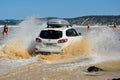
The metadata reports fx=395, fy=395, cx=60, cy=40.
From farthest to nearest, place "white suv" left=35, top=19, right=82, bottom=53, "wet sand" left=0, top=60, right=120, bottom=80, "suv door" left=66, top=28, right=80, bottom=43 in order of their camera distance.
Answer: "suv door" left=66, top=28, right=80, bottom=43
"white suv" left=35, top=19, right=82, bottom=53
"wet sand" left=0, top=60, right=120, bottom=80

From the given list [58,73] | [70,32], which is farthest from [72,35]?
[58,73]

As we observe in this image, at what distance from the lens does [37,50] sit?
65.1 feet

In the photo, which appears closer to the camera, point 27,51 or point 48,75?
point 48,75

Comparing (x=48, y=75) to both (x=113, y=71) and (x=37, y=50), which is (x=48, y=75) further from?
(x=37, y=50)

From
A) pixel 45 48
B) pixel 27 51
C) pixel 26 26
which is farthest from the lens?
pixel 26 26

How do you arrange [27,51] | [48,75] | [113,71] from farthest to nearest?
[27,51] < [113,71] < [48,75]

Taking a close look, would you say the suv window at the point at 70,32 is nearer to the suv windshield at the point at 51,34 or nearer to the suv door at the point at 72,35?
the suv door at the point at 72,35

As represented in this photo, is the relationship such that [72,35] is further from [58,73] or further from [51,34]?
[58,73]

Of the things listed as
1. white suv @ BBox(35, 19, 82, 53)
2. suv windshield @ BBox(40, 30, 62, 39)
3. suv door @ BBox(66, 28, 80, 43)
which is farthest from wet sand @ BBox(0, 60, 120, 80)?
suv door @ BBox(66, 28, 80, 43)

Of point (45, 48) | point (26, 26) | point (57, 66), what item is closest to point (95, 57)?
point (45, 48)

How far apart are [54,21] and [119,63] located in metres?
5.12

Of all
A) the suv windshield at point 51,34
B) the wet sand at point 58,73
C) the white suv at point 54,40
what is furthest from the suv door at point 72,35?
the wet sand at point 58,73

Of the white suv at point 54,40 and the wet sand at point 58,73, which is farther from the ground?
the white suv at point 54,40

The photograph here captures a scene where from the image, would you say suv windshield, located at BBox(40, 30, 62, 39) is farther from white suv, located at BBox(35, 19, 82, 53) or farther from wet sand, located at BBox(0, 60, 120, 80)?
wet sand, located at BBox(0, 60, 120, 80)
